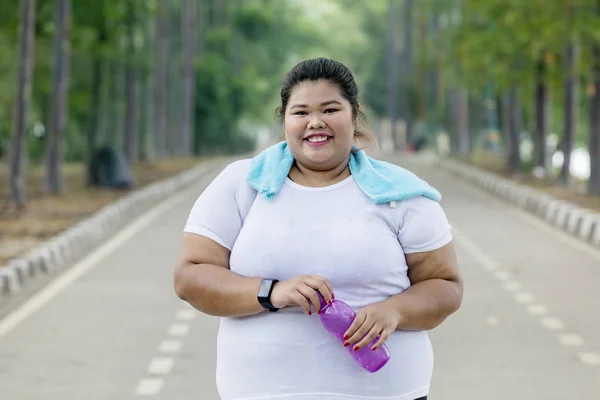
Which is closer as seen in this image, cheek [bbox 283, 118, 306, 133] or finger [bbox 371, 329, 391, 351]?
finger [bbox 371, 329, 391, 351]

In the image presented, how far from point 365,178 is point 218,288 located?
465 millimetres

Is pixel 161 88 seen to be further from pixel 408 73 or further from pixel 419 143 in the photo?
pixel 408 73

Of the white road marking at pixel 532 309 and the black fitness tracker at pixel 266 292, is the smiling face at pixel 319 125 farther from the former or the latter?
the white road marking at pixel 532 309

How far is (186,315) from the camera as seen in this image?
1531 centimetres

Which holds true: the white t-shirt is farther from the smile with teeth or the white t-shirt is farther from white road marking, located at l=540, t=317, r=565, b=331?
white road marking, located at l=540, t=317, r=565, b=331

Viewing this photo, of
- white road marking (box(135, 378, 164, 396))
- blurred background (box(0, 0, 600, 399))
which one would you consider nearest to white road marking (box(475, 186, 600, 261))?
blurred background (box(0, 0, 600, 399))

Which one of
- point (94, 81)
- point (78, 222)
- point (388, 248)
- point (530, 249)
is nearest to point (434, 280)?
point (388, 248)

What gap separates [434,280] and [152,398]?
6.32 metres

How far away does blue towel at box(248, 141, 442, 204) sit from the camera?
Result: 449 cm

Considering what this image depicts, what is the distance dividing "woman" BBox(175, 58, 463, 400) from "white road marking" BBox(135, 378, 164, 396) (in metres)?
6.37

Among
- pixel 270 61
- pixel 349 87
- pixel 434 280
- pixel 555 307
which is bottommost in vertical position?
pixel 270 61

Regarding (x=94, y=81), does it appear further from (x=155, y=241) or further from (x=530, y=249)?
(x=530, y=249)

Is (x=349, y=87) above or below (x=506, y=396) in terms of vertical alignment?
above

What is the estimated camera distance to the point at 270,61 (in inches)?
3654
